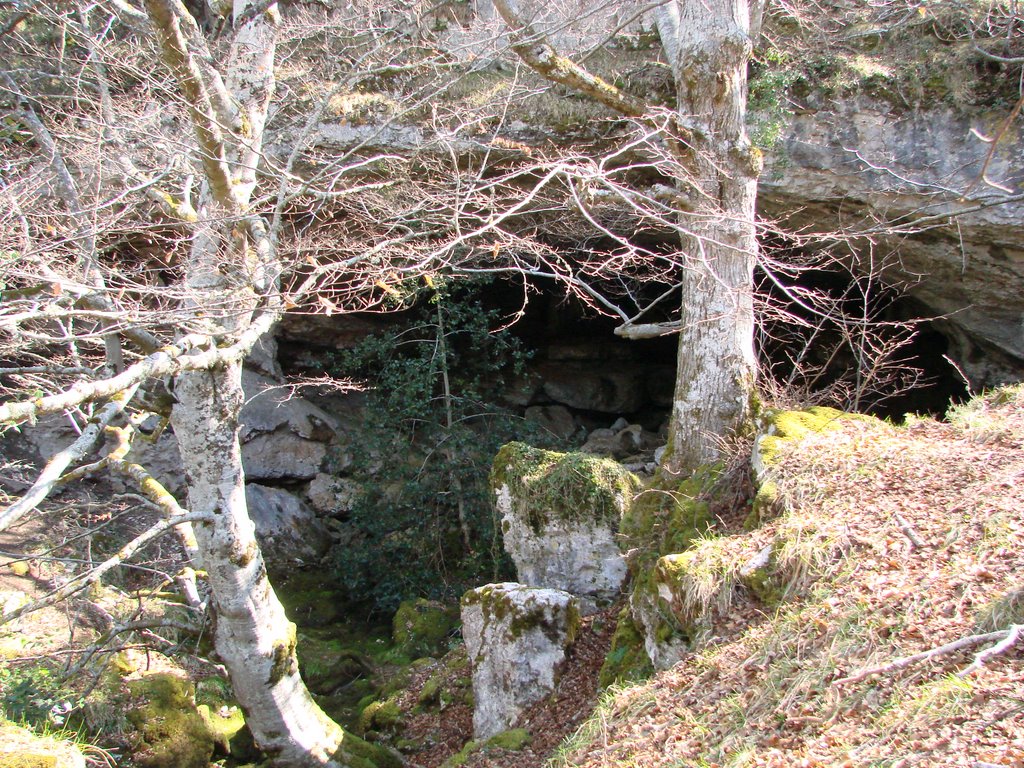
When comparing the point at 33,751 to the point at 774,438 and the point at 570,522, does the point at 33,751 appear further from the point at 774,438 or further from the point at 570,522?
the point at 774,438

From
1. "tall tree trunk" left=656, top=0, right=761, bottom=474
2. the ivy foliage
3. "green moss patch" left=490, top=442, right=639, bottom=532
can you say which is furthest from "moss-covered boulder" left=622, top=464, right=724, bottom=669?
the ivy foliage

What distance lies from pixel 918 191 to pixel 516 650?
5844 millimetres

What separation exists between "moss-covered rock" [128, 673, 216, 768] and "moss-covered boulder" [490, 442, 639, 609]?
10.0 feet

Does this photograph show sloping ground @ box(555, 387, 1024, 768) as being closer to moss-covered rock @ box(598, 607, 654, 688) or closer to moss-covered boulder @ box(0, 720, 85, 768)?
moss-covered rock @ box(598, 607, 654, 688)

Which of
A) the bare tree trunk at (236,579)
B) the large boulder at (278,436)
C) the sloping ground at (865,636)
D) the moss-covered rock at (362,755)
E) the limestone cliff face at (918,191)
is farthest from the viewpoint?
the large boulder at (278,436)

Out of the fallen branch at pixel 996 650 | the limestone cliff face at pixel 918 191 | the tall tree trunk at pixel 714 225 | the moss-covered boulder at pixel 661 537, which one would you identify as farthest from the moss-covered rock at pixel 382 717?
the limestone cliff face at pixel 918 191

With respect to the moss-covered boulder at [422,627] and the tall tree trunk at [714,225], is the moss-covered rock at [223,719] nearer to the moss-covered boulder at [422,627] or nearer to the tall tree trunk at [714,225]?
the moss-covered boulder at [422,627]

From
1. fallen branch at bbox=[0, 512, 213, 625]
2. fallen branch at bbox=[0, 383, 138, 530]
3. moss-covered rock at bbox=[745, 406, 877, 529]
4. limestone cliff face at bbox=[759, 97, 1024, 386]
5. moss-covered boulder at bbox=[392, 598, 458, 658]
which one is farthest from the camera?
Result: moss-covered boulder at bbox=[392, 598, 458, 658]

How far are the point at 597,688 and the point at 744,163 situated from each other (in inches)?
154

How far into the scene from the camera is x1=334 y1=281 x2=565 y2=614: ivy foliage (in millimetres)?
8469

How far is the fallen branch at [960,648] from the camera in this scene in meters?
2.39

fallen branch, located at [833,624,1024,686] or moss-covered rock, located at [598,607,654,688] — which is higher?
fallen branch, located at [833,624,1024,686]

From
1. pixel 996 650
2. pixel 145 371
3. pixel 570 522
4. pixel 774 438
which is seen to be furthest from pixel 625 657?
pixel 145 371

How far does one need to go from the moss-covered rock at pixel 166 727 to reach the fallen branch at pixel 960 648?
5361 mm
